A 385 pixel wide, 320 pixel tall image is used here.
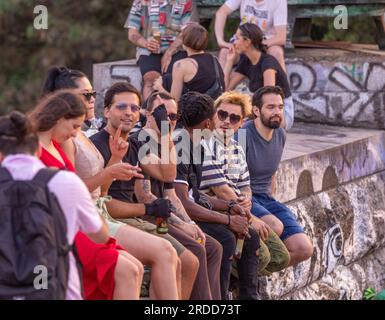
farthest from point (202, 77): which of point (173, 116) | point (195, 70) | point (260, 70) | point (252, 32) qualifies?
point (173, 116)

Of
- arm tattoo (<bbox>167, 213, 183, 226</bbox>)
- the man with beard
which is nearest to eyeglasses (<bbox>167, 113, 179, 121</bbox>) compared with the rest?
arm tattoo (<bbox>167, 213, 183, 226</bbox>)

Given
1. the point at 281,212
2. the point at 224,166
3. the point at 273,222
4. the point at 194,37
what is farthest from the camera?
the point at 194,37

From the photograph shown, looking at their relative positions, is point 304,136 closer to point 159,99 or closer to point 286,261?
point 286,261

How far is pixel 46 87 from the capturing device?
7.53 meters

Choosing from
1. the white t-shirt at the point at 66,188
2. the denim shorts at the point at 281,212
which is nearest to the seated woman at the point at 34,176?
the white t-shirt at the point at 66,188

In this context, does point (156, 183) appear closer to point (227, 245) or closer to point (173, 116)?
point (173, 116)

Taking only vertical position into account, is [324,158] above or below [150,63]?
below

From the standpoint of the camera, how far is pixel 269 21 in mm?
11664

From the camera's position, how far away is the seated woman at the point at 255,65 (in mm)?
10672

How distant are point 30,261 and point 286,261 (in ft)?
11.9

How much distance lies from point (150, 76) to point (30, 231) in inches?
247

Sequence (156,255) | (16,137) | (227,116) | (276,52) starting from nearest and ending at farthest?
(16,137), (156,255), (227,116), (276,52)

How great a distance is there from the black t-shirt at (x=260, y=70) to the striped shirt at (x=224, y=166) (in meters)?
2.19
